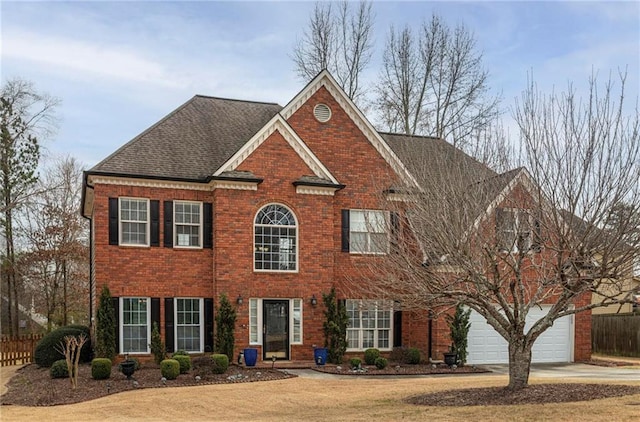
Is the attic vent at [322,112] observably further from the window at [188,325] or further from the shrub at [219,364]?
the shrub at [219,364]

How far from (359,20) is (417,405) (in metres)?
28.4

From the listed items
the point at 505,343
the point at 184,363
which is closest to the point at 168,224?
the point at 184,363

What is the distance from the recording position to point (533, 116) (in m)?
11.9

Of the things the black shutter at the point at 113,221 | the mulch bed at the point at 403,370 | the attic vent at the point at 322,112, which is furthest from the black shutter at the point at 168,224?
the mulch bed at the point at 403,370

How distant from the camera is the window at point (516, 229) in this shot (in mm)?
12406

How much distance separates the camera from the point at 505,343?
905 inches

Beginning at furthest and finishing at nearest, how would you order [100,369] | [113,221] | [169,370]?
[113,221], [169,370], [100,369]

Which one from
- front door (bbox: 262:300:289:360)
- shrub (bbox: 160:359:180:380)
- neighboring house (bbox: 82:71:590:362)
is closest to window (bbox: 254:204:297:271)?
neighboring house (bbox: 82:71:590:362)

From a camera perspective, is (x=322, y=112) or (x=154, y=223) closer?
(x=154, y=223)

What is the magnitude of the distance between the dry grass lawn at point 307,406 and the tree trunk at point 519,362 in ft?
5.40

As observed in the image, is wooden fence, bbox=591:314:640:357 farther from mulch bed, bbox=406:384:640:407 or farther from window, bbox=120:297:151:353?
window, bbox=120:297:151:353

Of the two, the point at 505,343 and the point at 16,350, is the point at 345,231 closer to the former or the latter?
the point at 505,343

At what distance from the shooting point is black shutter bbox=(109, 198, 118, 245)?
67.2 feet

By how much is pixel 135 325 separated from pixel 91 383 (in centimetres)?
365
